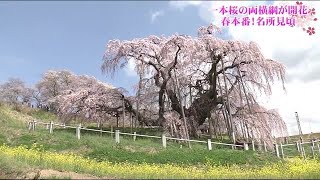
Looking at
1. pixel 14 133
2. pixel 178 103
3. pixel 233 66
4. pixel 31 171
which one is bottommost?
pixel 31 171

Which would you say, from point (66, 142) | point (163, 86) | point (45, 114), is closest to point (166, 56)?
point (163, 86)

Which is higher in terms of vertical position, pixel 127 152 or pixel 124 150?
pixel 124 150

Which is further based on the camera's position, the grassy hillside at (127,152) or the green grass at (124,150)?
the green grass at (124,150)

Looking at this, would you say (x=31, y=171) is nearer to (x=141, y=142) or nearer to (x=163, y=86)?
(x=141, y=142)

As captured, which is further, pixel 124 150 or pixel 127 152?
pixel 124 150

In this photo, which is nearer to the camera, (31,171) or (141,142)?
(31,171)

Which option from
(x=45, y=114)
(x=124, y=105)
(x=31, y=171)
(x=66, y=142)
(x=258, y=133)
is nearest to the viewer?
(x=31, y=171)

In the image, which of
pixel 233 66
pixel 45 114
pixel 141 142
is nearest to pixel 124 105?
pixel 141 142

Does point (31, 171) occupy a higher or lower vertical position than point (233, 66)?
lower

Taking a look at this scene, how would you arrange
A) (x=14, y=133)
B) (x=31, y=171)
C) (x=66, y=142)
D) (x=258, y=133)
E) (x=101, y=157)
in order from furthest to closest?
1. (x=258, y=133)
2. (x=14, y=133)
3. (x=66, y=142)
4. (x=101, y=157)
5. (x=31, y=171)

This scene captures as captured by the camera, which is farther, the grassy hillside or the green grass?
the green grass

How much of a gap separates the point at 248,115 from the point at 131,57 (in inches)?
437

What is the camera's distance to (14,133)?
2903cm

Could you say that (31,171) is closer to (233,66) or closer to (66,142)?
(66,142)
